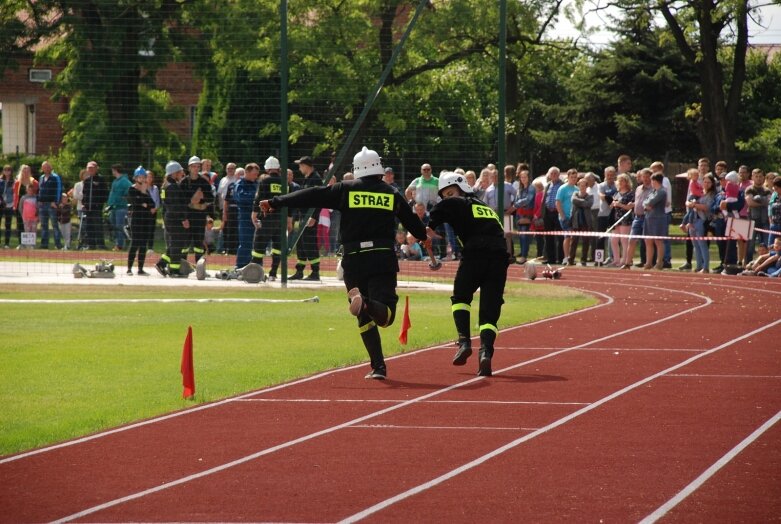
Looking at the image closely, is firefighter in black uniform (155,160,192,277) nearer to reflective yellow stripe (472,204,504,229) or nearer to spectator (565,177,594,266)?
spectator (565,177,594,266)

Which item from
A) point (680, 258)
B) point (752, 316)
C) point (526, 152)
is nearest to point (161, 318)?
point (752, 316)

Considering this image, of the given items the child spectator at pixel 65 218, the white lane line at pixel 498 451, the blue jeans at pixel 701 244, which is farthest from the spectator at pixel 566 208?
the white lane line at pixel 498 451

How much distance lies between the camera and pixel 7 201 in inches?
1383

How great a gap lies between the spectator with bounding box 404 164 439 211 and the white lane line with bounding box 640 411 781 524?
15899 millimetres

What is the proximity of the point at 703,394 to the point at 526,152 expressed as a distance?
2187 inches

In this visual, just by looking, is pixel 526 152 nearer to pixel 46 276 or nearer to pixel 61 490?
pixel 46 276

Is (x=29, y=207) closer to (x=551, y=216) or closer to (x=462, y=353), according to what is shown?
(x=551, y=216)

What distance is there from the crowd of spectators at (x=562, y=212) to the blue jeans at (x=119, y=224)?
0.03 meters

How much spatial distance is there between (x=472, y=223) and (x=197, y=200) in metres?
13.3

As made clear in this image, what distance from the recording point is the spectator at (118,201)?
29703 millimetres

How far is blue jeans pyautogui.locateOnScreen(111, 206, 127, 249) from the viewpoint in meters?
31.1

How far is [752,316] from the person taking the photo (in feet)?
61.8

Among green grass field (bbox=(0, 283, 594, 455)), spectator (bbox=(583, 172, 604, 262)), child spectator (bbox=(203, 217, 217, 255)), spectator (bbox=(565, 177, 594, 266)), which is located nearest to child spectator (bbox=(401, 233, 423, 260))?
spectator (bbox=(565, 177, 594, 266))

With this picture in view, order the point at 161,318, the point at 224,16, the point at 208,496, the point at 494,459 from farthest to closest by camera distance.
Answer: the point at 224,16
the point at 161,318
the point at 494,459
the point at 208,496
